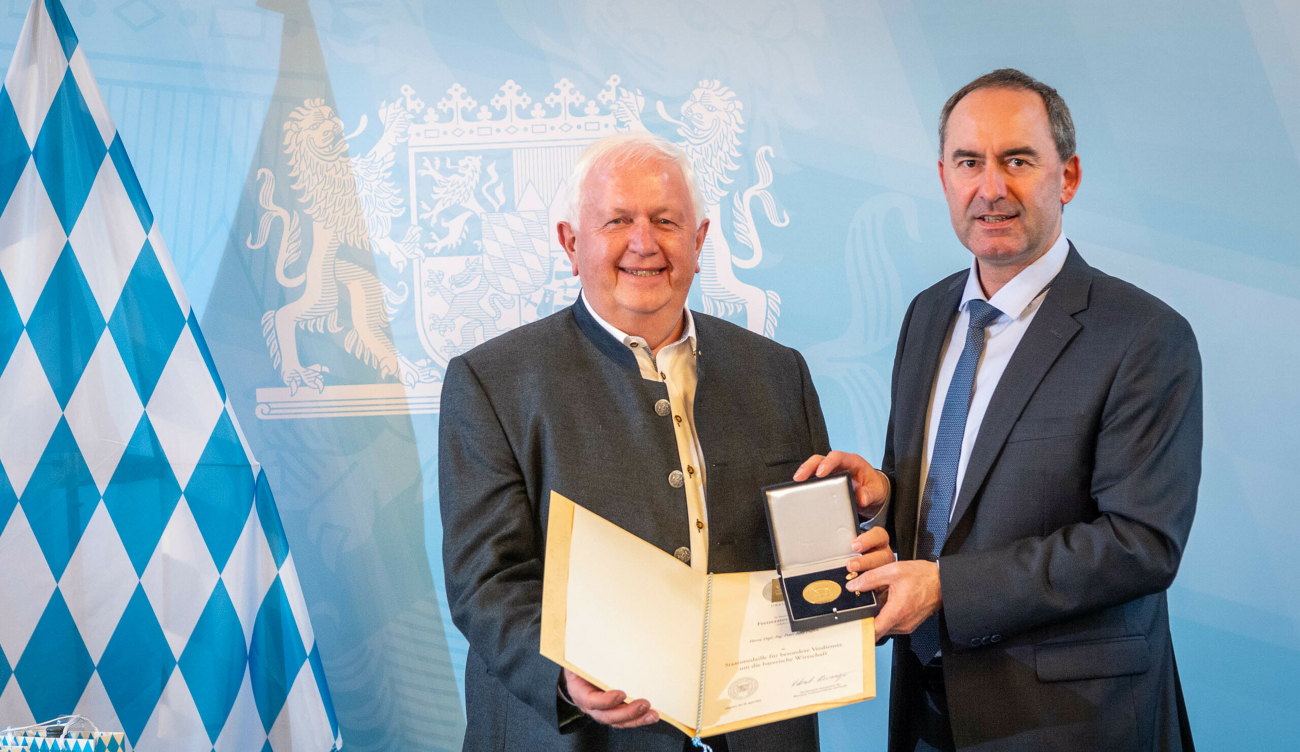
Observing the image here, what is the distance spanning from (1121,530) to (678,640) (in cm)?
89

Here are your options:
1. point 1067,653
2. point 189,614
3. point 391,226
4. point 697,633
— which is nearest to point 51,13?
Answer: point 391,226

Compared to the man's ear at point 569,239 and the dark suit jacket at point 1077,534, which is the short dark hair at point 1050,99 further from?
the man's ear at point 569,239

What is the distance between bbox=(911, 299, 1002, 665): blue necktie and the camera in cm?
188

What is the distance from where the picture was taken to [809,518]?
61.1 inches

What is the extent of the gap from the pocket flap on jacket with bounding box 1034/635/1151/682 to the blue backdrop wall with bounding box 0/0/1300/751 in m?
1.22

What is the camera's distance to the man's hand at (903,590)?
158cm

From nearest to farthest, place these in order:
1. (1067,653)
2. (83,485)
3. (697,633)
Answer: (697,633)
(1067,653)
(83,485)

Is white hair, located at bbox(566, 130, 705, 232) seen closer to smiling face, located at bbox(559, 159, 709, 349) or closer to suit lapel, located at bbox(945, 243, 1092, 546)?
smiling face, located at bbox(559, 159, 709, 349)

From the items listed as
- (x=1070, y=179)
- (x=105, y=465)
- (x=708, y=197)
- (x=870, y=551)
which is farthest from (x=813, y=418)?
(x=105, y=465)

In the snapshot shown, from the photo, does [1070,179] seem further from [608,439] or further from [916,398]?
[608,439]

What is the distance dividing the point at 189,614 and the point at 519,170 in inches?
66.2

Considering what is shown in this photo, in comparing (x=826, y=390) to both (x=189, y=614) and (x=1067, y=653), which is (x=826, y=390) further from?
(x=189, y=614)

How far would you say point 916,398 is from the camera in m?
2.04

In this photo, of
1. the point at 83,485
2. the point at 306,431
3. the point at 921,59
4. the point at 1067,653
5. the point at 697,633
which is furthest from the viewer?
the point at 306,431
